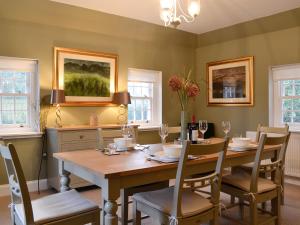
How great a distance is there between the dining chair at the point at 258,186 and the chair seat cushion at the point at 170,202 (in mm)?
514

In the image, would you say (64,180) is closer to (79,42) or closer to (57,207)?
(57,207)

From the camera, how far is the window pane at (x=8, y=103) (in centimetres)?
383

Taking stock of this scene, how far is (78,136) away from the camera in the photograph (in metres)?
3.84

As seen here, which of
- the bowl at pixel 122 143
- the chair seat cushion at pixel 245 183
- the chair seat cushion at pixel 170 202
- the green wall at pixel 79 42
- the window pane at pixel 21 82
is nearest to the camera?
the chair seat cushion at pixel 170 202

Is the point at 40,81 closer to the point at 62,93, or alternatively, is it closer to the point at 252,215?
the point at 62,93

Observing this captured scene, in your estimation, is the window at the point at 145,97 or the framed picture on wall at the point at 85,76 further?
the window at the point at 145,97

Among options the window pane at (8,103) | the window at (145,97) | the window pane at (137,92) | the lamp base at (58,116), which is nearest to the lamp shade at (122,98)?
the window at (145,97)

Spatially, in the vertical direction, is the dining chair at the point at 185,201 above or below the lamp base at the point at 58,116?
below

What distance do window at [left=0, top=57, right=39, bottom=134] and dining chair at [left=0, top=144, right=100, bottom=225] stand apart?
7.05 feet

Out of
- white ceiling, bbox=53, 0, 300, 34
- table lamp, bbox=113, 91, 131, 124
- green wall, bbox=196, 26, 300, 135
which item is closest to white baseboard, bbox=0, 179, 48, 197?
table lamp, bbox=113, 91, 131, 124

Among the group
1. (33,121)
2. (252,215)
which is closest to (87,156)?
(252,215)

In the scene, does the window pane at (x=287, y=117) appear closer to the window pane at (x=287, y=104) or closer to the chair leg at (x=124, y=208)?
the window pane at (x=287, y=104)

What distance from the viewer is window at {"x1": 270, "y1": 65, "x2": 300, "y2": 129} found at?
4.42 metres

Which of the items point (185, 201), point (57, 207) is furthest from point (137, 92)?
point (57, 207)
